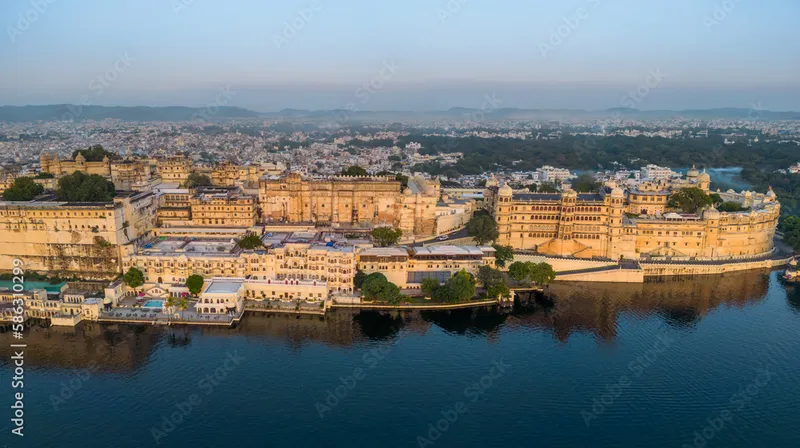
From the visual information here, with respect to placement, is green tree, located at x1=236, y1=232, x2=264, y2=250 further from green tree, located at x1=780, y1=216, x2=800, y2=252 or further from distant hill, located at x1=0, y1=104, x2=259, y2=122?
distant hill, located at x1=0, y1=104, x2=259, y2=122

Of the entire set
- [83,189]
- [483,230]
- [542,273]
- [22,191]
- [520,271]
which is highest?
[83,189]

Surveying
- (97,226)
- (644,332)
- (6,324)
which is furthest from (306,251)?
(644,332)

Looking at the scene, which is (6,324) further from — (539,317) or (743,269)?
(743,269)

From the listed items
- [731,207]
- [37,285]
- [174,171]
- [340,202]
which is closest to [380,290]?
[340,202]

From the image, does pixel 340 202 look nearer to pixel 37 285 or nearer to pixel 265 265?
pixel 265 265

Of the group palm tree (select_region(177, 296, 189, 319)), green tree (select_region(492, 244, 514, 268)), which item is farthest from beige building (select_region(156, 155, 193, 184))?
green tree (select_region(492, 244, 514, 268))

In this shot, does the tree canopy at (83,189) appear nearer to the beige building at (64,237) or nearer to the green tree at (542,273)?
the beige building at (64,237)
